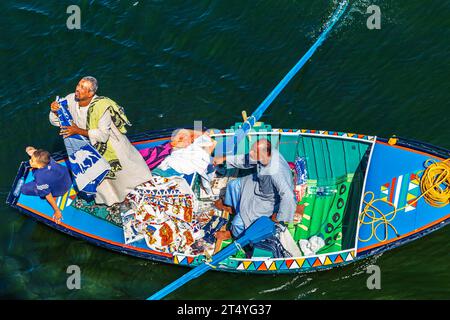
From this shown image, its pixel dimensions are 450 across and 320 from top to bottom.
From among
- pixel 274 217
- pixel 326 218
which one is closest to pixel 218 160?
pixel 274 217

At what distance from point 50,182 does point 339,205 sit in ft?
19.4

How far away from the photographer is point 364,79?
16.6m

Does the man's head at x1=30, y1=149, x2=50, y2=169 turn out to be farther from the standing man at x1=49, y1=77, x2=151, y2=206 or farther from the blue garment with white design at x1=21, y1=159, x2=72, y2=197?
the standing man at x1=49, y1=77, x2=151, y2=206

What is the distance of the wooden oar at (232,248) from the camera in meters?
12.8

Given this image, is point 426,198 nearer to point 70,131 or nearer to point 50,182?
point 70,131

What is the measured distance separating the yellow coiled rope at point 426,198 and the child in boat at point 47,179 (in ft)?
20.0

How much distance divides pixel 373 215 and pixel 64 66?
9.10 m

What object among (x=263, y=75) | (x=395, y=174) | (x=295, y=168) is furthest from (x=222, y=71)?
(x=395, y=174)

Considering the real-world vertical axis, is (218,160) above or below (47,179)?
above

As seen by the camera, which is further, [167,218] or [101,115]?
[167,218]

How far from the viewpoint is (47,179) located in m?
13.8

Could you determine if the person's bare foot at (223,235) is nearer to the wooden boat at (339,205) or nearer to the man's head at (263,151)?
the wooden boat at (339,205)

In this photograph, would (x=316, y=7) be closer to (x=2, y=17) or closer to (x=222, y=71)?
(x=222, y=71)

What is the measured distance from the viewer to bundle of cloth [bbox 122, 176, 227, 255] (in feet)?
43.8
